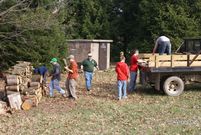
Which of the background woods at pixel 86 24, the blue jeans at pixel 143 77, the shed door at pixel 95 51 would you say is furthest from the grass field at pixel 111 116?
the shed door at pixel 95 51

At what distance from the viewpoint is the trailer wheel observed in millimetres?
14859

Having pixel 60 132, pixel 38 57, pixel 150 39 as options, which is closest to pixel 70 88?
pixel 60 132

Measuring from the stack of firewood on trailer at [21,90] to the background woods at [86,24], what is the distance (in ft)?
15.9

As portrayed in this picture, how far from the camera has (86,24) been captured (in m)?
35.8

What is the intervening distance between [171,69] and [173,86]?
0.63 meters

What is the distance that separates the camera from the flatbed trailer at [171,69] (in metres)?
14.7

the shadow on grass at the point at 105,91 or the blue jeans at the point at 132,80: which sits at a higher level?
the blue jeans at the point at 132,80

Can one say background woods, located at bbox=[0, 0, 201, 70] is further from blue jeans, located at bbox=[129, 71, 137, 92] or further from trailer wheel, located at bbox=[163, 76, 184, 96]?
trailer wheel, located at bbox=[163, 76, 184, 96]

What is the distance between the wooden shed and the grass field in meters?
11.1

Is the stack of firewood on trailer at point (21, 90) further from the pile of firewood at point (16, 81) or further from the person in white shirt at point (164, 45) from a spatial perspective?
the person in white shirt at point (164, 45)

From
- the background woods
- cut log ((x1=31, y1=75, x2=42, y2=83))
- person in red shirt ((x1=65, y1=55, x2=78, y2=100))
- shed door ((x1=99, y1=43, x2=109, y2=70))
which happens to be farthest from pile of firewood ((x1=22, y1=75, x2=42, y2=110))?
shed door ((x1=99, y1=43, x2=109, y2=70))

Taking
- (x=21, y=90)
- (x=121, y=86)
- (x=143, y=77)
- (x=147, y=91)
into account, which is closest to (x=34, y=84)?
(x=21, y=90)

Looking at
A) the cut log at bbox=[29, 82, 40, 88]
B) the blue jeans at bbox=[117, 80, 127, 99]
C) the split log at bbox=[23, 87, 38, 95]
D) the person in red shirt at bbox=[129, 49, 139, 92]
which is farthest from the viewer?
the person in red shirt at bbox=[129, 49, 139, 92]

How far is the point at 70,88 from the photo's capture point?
14336 millimetres
